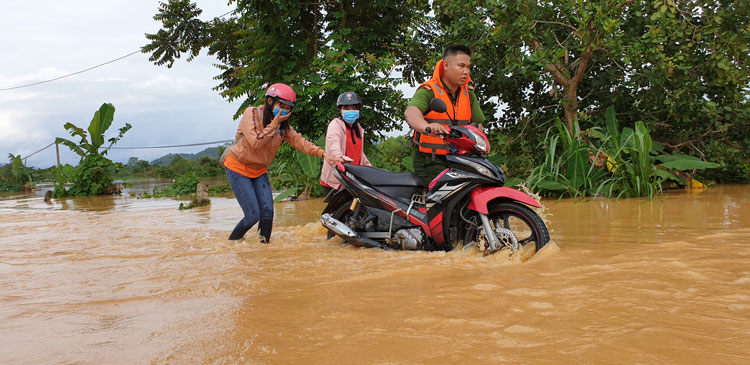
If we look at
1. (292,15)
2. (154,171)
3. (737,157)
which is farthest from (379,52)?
(154,171)

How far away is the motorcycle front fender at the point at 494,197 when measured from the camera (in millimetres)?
4012

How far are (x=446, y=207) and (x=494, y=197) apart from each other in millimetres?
452

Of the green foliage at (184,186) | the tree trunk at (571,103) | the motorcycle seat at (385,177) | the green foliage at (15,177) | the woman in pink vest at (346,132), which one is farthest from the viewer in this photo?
the green foliage at (15,177)

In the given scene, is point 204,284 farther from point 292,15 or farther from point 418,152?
point 292,15

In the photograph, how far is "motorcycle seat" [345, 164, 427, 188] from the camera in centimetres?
486

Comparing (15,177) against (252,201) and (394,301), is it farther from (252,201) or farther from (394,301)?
(394,301)

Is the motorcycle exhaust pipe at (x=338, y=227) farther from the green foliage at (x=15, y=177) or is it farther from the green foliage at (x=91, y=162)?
the green foliage at (x=15, y=177)

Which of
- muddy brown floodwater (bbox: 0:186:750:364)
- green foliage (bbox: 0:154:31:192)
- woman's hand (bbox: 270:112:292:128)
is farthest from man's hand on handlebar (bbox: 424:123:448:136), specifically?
green foliage (bbox: 0:154:31:192)

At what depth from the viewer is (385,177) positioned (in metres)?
4.98

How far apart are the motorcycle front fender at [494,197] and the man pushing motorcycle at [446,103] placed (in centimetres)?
47

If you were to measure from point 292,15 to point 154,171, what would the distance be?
86.0ft

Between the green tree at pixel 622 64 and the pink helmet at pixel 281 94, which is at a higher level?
the green tree at pixel 622 64

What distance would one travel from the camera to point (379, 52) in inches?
522

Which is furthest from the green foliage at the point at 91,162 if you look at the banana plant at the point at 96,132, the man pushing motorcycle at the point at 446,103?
the man pushing motorcycle at the point at 446,103
